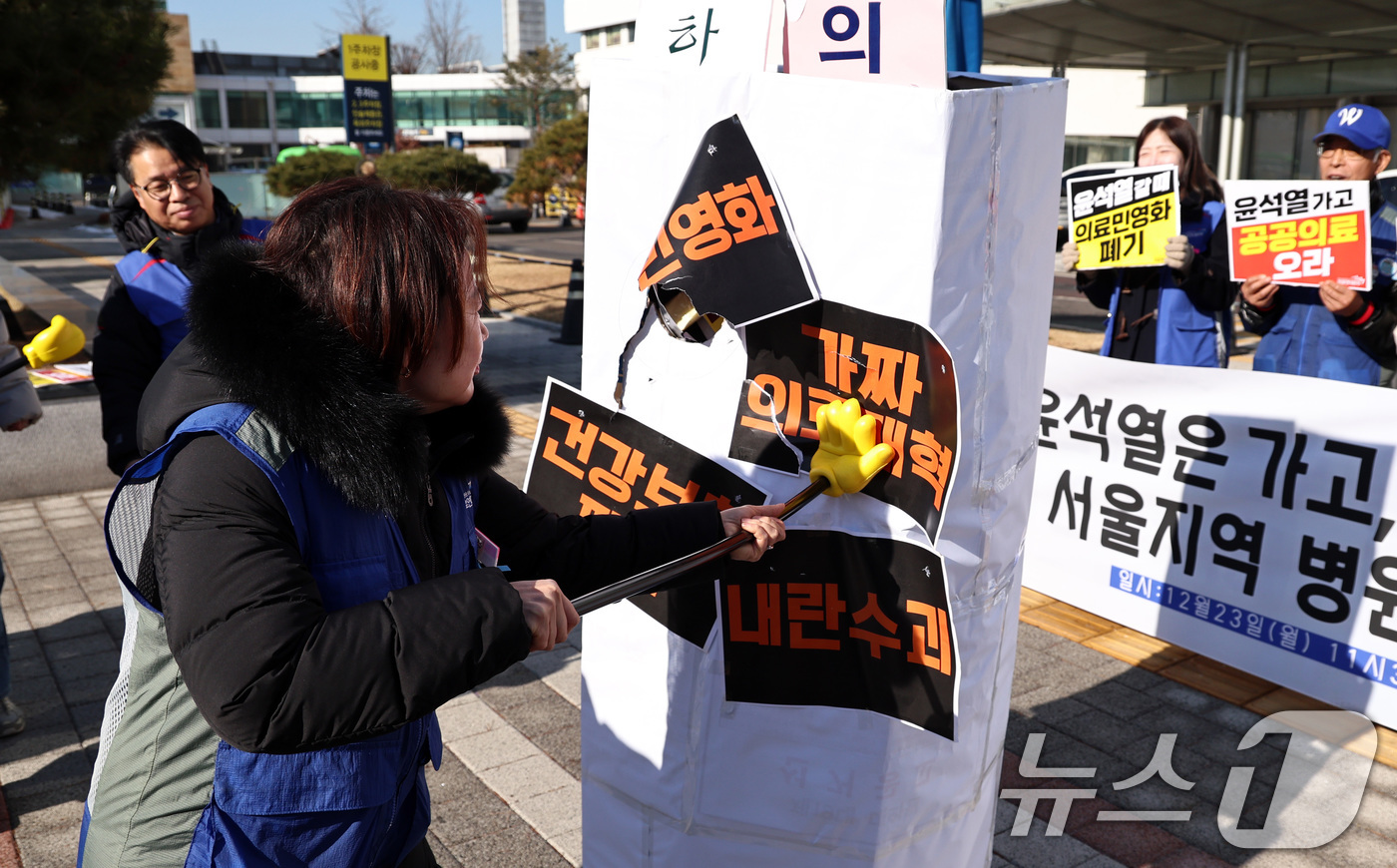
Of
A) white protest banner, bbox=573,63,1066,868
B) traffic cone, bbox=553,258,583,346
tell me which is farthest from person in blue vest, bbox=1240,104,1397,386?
traffic cone, bbox=553,258,583,346

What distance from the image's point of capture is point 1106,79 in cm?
2700

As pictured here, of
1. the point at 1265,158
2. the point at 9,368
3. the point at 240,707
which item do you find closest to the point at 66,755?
the point at 9,368

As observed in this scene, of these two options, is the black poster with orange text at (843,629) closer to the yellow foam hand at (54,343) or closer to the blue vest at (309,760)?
the blue vest at (309,760)

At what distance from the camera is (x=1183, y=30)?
47.9ft

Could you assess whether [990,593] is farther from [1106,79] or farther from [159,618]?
[1106,79]

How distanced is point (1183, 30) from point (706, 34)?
15.3 m

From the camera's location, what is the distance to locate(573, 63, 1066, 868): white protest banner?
5.45 ft

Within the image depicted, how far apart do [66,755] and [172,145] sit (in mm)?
2015

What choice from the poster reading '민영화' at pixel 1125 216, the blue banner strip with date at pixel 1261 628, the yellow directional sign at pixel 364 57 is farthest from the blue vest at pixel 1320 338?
the yellow directional sign at pixel 364 57

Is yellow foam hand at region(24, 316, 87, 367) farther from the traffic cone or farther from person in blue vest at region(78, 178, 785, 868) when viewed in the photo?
the traffic cone

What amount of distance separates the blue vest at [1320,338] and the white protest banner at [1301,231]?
238 mm

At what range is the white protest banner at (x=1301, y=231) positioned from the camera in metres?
4.01

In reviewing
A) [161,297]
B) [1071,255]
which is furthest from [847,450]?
[1071,255]

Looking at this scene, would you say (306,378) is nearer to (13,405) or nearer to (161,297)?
(161,297)
